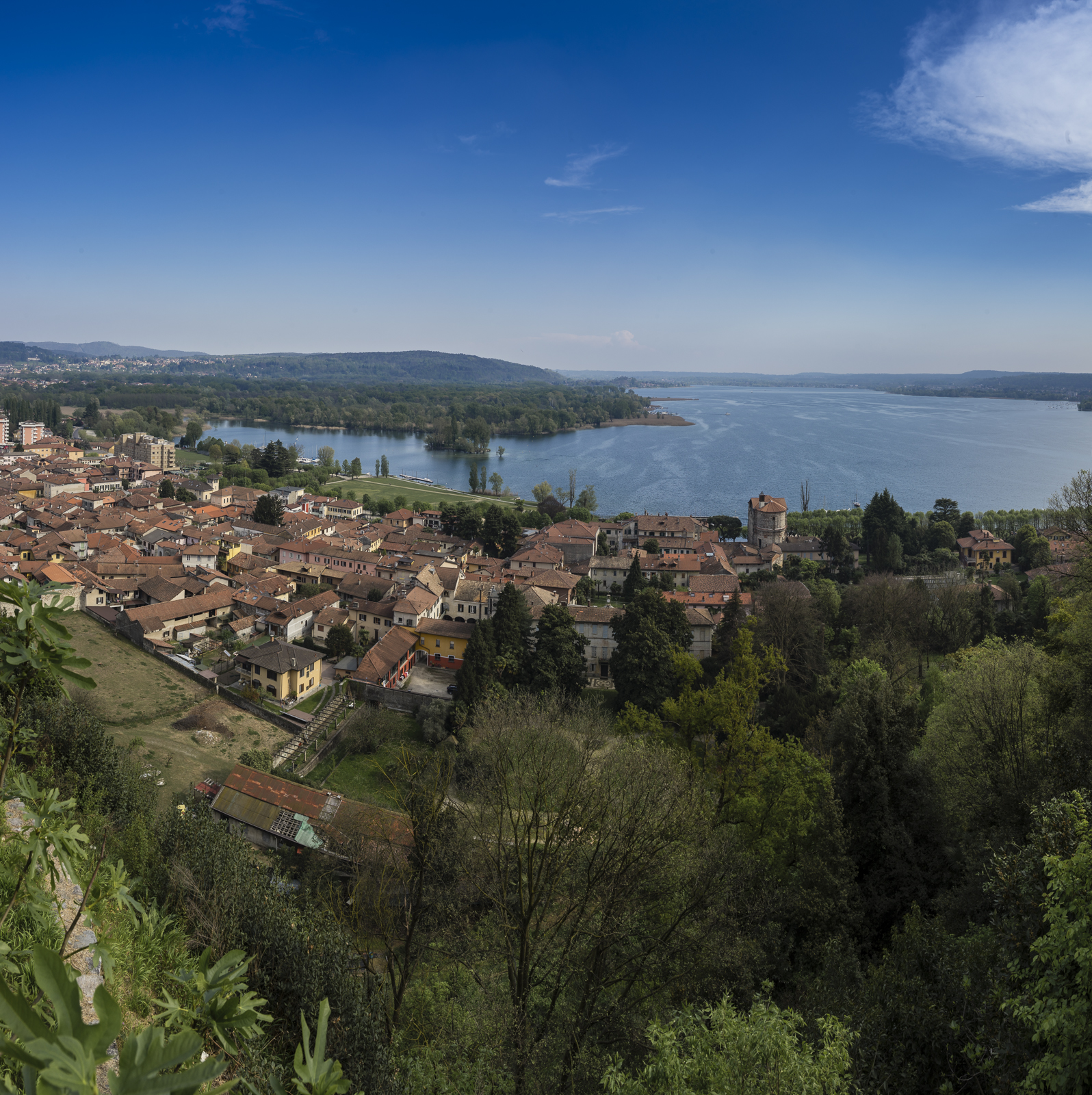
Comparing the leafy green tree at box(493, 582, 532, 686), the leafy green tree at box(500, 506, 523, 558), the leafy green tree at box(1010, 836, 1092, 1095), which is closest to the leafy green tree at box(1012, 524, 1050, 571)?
the leafy green tree at box(500, 506, 523, 558)

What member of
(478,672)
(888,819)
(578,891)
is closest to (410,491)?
(478,672)

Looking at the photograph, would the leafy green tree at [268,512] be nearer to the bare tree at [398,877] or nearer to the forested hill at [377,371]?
the bare tree at [398,877]

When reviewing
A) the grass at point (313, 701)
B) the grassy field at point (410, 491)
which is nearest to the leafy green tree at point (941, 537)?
the grassy field at point (410, 491)

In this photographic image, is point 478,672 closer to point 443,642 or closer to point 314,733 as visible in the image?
point 314,733

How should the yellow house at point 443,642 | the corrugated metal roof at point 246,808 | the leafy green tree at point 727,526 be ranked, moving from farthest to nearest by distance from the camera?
the leafy green tree at point 727,526 < the yellow house at point 443,642 < the corrugated metal roof at point 246,808

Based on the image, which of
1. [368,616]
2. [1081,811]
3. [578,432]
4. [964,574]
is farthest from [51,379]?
[1081,811]

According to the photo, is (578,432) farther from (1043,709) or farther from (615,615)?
(1043,709)

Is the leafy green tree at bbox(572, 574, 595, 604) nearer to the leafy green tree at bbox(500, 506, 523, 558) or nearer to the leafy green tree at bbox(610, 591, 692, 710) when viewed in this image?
the leafy green tree at bbox(500, 506, 523, 558)
